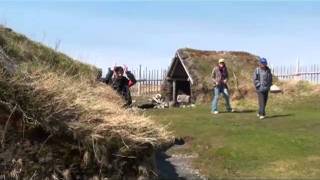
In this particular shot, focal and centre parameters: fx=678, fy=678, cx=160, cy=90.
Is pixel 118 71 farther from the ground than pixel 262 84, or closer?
farther from the ground

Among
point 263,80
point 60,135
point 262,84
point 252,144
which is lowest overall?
point 252,144

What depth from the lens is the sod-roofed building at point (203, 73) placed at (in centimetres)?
3135

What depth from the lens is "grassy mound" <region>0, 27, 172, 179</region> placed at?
6.44m

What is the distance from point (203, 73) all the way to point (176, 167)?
65.6 feet

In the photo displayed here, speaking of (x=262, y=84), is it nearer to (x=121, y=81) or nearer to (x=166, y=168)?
(x=121, y=81)

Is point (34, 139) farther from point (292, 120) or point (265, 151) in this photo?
point (292, 120)

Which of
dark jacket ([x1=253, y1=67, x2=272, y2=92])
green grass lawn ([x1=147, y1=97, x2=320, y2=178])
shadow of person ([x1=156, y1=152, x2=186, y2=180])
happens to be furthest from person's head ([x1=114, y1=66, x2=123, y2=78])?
dark jacket ([x1=253, y1=67, x2=272, y2=92])

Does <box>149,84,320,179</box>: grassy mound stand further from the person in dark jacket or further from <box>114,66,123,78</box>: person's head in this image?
<box>114,66,123,78</box>: person's head

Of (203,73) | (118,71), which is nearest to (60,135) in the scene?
(118,71)

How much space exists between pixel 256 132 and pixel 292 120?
2874mm

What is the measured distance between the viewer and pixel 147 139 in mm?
6758

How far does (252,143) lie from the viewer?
1515 centimetres

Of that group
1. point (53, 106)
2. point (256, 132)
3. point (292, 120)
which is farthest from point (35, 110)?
point (292, 120)

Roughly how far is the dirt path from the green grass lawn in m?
0.23
